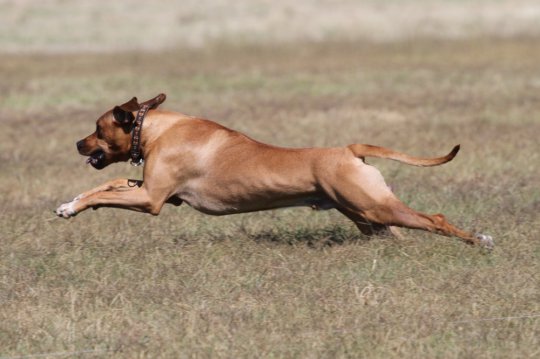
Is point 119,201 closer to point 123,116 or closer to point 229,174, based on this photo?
point 123,116

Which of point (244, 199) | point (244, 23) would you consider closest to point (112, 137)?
point (244, 199)

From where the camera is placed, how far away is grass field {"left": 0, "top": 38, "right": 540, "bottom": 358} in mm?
7053

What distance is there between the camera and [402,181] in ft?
41.9

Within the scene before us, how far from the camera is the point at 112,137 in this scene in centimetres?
962

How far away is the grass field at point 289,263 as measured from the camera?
7.05m

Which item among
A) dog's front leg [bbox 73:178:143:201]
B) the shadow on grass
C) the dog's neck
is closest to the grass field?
the shadow on grass

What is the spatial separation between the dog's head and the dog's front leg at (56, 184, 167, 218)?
469 mm

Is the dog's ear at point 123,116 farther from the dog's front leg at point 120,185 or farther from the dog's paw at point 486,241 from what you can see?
the dog's paw at point 486,241

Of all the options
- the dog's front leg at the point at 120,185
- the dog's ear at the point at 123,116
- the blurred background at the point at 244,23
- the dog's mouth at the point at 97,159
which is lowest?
the blurred background at the point at 244,23

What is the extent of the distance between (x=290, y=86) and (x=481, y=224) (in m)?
14.0

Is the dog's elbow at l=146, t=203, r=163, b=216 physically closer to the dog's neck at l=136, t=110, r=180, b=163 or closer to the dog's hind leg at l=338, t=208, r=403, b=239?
the dog's neck at l=136, t=110, r=180, b=163

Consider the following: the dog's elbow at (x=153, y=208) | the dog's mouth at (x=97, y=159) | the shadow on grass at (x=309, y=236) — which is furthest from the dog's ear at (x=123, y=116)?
the shadow on grass at (x=309, y=236)

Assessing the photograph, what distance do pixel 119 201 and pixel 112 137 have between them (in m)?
0.61

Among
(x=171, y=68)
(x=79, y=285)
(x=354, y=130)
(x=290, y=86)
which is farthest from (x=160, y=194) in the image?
(x=171, y=68)
